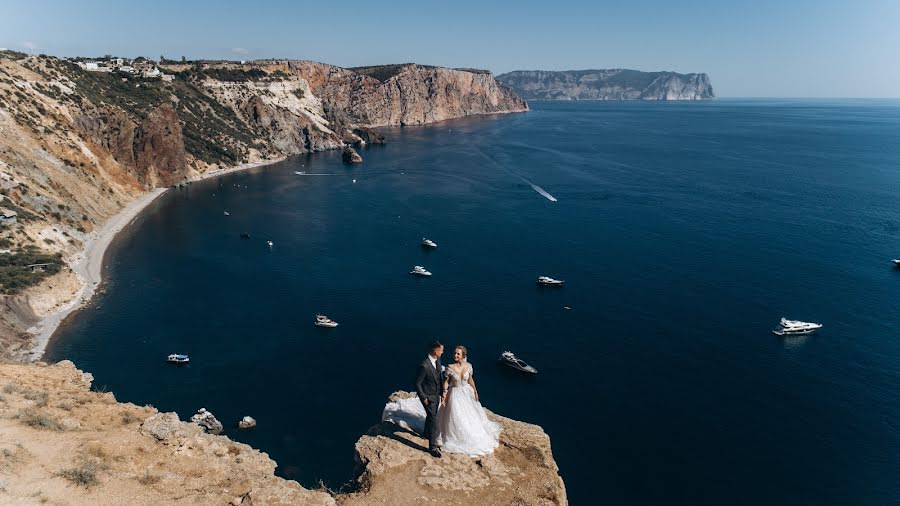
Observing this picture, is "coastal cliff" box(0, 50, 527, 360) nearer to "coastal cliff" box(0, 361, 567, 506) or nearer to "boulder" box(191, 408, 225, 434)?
"boulder" box(191, 408, 225, 434)

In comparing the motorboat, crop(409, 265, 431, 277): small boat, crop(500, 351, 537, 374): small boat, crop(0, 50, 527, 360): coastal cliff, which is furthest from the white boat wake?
crop(0, 50, 527, 360): coastal cliff

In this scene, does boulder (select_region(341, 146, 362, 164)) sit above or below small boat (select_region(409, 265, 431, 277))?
above

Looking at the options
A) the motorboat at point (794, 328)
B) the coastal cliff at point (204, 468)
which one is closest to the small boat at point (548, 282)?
the motorboat at point (794, 328)

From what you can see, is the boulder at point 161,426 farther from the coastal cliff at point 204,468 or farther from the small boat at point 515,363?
the small boat at point 515,363

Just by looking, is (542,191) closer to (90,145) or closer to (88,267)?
(88,267)

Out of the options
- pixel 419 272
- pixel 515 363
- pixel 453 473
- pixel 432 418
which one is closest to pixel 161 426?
pixel 432 418

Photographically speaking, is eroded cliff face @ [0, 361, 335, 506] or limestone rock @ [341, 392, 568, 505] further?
eroded cliff face @ [0, 361, 335, 506]

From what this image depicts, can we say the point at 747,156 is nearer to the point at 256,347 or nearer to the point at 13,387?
the point at 256,347
